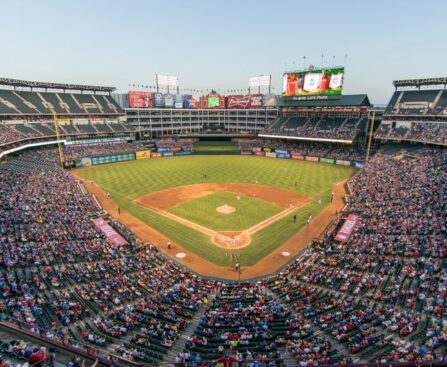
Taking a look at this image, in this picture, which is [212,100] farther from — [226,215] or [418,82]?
[226,215]

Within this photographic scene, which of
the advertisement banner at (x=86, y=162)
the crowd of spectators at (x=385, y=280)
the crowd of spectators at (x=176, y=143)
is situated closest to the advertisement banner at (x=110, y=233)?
the crowd of spectators at (x=385, y=280)

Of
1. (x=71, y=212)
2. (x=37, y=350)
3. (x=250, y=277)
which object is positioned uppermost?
(x=37, y=350)

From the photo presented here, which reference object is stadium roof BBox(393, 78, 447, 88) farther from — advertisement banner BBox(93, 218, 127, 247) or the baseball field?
advertisement banner BBox(93, 218, 127, 247)

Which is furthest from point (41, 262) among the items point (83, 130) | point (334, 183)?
point (83, 130)

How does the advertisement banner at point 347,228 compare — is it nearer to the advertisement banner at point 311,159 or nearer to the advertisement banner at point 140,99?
the advertisement banner at point 311,159

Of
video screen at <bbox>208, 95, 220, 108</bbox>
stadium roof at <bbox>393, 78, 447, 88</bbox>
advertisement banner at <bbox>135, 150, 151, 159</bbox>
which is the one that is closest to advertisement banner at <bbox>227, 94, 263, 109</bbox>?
video screen at <bbox>208, 95, 220, 108</bbox>

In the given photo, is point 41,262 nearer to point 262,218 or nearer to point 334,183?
point 262,218
